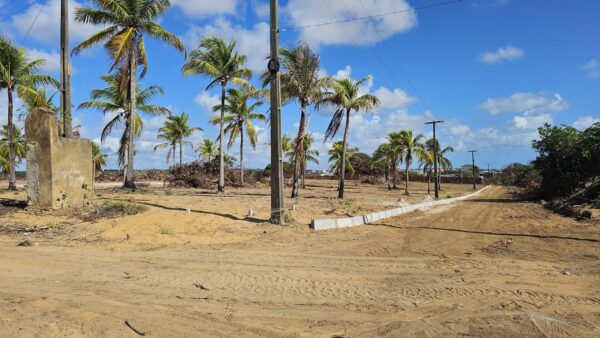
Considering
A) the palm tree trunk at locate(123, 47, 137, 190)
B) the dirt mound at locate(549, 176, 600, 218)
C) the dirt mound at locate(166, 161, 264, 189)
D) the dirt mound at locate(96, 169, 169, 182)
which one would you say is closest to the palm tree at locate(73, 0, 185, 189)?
the palm tree trunk at locate(123, 47, 137, 190)

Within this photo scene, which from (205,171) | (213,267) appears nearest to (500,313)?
(213,267)

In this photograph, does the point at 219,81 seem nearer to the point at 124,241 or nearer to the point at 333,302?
the point at 124,241

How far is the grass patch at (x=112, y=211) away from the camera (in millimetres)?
12914

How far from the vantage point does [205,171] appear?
38562 millimetres

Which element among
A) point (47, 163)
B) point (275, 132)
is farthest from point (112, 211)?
point (275, 132)

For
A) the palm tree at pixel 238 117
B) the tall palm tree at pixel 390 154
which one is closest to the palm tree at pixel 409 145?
the tall palm tree at pixel 390 154

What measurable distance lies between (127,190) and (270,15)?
538 inches

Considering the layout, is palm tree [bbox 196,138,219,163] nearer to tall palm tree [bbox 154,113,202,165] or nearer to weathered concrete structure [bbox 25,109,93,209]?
tall palm tree [bbox 154,113,202,165]

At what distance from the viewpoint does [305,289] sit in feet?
20.5

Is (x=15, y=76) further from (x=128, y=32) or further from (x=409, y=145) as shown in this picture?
(x=409, y=145)

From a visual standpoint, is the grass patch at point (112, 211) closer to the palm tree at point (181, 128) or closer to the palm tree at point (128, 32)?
the palm tree at point (128, 32)

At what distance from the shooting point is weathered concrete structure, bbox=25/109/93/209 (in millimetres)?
13195

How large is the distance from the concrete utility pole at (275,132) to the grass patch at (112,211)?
14.4 feet

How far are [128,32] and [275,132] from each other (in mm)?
12739
